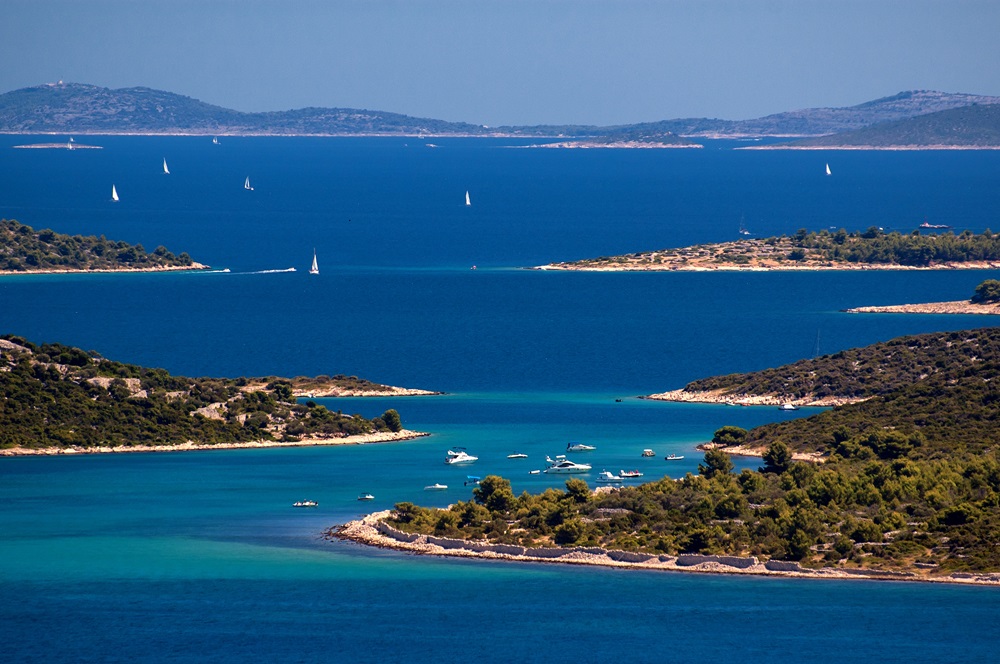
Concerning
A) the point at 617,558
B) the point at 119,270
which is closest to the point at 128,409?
the point at 617,558

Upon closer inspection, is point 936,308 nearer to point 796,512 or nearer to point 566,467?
point 566,467

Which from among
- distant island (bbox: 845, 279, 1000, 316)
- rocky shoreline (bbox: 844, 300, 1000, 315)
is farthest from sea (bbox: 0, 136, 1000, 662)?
distant island (bbox: 845, 279, 1000, 316)

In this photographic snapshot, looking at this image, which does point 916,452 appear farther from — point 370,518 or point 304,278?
point 304,278

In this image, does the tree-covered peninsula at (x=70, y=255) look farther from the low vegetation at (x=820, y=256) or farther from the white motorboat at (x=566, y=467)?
the white motorboat at (x=566, y=467)

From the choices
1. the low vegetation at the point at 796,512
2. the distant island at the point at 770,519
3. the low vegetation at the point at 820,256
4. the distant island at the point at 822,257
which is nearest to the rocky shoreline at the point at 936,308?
the distant island at the point at 822,257

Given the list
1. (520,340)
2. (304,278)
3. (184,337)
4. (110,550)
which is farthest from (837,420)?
(304,278)
